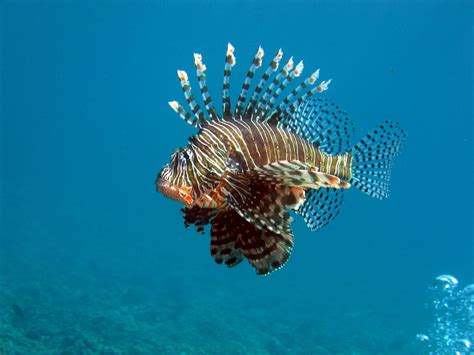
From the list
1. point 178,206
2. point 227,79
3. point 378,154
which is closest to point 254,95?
point 227,79

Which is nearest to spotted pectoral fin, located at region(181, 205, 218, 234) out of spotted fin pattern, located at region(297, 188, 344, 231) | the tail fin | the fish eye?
the fish eye

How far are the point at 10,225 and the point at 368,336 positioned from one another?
22834 millimetres

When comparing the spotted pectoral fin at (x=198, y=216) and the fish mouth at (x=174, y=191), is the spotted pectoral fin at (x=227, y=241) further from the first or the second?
the fish mouth at (x=174, y=191)

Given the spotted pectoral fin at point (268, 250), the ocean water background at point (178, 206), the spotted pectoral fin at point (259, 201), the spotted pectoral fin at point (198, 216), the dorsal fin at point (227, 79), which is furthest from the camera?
the ocean water background at point (178, 206)

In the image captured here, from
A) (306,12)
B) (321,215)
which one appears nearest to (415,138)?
(306,12)

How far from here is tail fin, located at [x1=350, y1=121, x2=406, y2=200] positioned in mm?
3770

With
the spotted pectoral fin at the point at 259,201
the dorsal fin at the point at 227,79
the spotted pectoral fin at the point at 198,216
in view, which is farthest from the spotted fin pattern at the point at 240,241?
the dorsal fin at the point at 227,79

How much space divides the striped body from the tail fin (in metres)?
0.65

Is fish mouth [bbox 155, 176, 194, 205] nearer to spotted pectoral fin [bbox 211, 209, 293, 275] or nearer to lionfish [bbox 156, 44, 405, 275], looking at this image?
lionfish [bbox 156, 44, 405, 275]

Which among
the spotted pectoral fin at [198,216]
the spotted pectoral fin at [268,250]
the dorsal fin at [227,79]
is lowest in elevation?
the spotted pectoral fin at [268,250]

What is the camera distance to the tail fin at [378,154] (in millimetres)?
3770

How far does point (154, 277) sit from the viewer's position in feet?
68.7

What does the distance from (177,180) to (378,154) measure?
78.2 inches

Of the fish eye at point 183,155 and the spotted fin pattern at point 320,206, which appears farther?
the spotted fin pattern at point 320,206
